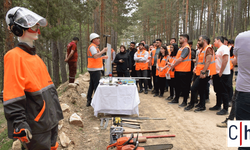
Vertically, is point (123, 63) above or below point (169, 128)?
above

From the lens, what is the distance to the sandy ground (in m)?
3.31

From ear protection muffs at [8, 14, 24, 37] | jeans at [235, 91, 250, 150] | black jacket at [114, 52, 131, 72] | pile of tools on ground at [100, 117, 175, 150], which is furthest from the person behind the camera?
black jacket at [114, 52, 131, 72]

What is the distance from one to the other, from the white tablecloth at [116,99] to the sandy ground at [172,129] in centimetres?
48

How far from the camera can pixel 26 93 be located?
1643 millimetres

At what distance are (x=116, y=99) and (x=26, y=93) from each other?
2942mm

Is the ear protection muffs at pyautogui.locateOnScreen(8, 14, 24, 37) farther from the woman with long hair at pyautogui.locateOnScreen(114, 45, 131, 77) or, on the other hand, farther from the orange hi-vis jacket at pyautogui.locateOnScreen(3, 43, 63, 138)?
the woman with long hair at pyautogui.locateOnScreen(114, 45, 131, 77)

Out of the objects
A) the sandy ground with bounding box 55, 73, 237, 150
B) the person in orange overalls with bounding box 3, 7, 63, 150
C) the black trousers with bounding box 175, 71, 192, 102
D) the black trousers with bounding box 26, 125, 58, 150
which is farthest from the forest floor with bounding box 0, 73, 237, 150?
the person in orange overalls with bounding box 3, 7, 63, 150

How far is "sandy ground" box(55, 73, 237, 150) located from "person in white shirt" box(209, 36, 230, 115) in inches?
21.0


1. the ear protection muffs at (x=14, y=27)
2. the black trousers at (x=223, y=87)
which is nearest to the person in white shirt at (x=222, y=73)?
the black trousers at (x=223, y=87)

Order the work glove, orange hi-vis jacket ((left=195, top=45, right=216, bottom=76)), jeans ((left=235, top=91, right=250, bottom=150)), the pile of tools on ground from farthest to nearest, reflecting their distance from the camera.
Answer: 1. orange hi-vis jacket ((left=195, top=45, right=216, bottom=76))
2. the pile of tools on ground
3. jeans ((left=235, top=91, right=250, bottom=150))
4. the work glove

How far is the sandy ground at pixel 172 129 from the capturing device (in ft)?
10.8

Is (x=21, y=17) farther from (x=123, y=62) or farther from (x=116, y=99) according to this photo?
(x=123, y=62)

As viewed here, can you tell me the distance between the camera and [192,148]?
314 cm

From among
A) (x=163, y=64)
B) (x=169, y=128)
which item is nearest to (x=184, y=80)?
(x=163, y=64)
